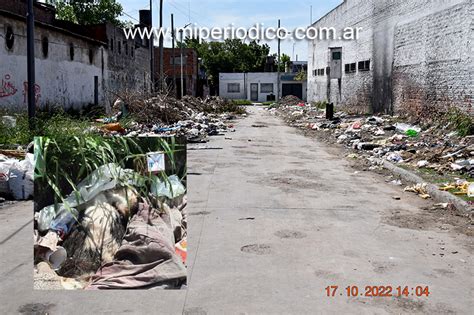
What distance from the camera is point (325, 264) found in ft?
18.7

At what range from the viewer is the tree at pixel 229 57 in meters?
81.6

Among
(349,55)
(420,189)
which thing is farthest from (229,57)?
(420,189)

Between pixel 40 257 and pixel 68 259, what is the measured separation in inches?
6.1

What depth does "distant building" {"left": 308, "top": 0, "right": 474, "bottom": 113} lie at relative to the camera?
1727 cm

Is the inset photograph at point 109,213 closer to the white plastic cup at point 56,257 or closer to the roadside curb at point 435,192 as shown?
the white plastic cup at point 56,257

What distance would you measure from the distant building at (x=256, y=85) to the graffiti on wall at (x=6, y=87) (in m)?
52.9

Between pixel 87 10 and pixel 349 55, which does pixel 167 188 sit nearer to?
pixel 349 55

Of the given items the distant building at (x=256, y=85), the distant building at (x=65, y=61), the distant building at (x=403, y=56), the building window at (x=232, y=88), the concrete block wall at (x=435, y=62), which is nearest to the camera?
the concrete block wall at (x=435, y=62)

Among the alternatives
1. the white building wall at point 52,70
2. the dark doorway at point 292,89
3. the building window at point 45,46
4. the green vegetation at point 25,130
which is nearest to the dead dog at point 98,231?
the green vegetation at point 25,130

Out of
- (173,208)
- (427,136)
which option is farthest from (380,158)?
(173,208)

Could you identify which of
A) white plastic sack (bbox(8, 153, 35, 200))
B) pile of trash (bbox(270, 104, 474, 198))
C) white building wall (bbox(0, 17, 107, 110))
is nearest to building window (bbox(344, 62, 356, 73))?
pile of trash (bbox(270, 104, 474, 198))

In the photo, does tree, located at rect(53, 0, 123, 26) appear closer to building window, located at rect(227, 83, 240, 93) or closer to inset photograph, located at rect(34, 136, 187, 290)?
building window, located at rect(227, 83, 240, 93)

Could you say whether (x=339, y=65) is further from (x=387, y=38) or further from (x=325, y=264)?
(x=325, y=264)

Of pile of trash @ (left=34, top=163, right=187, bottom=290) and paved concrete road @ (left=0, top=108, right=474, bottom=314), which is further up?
pile of trash @ (left=34, top=163, right=187, bottom=290)
